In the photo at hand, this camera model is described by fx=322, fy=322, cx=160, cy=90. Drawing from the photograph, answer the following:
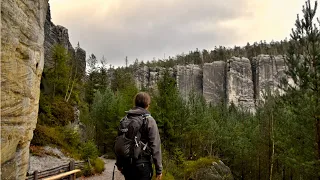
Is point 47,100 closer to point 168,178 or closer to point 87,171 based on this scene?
point 87,171

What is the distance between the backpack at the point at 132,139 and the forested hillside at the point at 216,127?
33.3 ft

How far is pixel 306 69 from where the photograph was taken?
12555 mm

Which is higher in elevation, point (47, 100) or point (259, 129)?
point (47, 100)

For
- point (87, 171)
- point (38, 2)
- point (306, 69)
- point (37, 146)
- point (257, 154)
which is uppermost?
point (38, 2)

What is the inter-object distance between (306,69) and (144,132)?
1056cm

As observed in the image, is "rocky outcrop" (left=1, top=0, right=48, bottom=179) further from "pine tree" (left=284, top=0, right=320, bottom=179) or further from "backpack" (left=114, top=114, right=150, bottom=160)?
"pine tree" (left=284, top=0, right=320, bottom=179)

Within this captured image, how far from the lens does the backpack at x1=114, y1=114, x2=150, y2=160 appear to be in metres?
3.81

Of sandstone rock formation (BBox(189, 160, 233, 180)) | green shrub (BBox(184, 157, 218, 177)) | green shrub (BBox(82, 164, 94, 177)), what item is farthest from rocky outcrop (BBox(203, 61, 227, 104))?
green shrub (BBox(82, 164, 94, 177))

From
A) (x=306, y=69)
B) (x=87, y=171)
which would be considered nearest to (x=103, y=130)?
(x=87, y=171)

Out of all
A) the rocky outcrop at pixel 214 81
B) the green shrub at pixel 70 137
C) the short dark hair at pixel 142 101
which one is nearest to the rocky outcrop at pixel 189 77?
the rocky outcrop at pixel 214 81

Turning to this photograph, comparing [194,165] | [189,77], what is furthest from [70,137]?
[189,77]

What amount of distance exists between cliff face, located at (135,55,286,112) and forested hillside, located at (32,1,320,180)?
5693 centimetres

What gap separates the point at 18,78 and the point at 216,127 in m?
26.9

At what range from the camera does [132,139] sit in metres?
3.86
